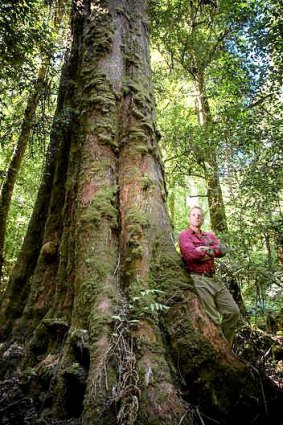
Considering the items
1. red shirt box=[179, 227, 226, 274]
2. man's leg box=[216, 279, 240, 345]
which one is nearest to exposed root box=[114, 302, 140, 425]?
red shirt box=[179, 227, 226, 274]

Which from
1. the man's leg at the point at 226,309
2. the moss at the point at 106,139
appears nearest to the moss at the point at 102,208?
the moss at the point at 106,139

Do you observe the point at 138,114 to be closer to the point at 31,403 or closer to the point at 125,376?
the point at 125,376

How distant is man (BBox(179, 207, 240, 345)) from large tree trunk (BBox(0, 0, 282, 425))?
0.36 meters

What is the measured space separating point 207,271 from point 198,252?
38cm

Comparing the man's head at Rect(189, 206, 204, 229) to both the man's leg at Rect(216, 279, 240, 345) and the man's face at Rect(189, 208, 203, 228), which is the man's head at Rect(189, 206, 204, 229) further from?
the man's leg at Rect(216, 279, 240, 345)

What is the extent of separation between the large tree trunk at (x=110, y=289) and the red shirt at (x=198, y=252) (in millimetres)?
305

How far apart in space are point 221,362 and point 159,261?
3.37 feet

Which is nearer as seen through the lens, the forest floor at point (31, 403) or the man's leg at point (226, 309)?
the forest floor at point (31, 403)

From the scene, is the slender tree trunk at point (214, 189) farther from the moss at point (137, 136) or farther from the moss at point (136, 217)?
the moss at point (136, 217)

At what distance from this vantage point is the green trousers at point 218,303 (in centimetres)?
407

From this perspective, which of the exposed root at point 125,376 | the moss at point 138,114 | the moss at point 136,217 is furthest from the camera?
the moss at point 138,114

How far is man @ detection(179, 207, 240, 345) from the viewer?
12.8ft

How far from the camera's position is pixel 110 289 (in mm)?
3168

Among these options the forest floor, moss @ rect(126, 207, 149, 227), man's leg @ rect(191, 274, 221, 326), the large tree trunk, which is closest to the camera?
the large tree trunk
